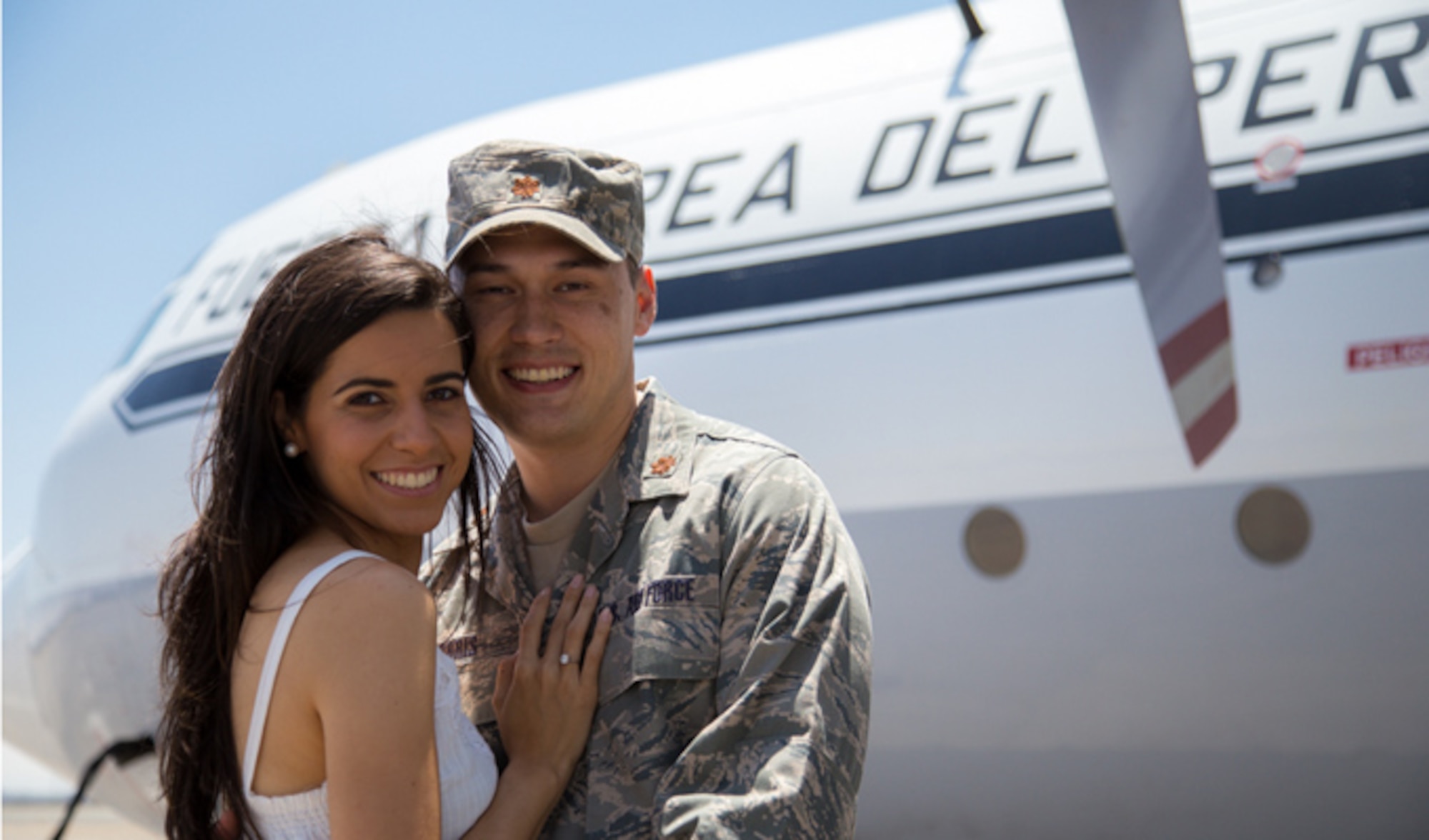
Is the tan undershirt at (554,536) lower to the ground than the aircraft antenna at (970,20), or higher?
lower

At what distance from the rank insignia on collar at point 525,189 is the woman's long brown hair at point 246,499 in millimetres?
293

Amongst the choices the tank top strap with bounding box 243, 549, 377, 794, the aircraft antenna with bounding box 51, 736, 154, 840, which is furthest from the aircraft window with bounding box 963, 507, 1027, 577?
the aircraft antenna with bounding box 51, 736, 154, 840

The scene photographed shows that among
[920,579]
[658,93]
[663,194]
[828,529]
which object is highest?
[658,93]

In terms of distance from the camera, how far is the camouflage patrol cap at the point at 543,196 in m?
2.59

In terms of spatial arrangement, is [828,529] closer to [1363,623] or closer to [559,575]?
[559,575]

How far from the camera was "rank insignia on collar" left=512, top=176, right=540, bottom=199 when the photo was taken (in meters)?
2.64

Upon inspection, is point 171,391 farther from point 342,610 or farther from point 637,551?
point 342,610

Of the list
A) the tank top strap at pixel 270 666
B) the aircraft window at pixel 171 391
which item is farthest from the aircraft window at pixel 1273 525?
the aircraft window at pixel 171 391

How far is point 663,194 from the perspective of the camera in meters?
5.95

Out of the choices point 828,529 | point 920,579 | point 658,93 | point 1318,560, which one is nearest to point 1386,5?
point 1318,560

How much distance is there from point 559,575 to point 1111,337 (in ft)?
9.73

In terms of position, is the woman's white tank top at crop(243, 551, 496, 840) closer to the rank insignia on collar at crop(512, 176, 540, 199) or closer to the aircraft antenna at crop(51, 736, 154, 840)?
the rank insignia on collar at crop(512, 176, 540, 199)

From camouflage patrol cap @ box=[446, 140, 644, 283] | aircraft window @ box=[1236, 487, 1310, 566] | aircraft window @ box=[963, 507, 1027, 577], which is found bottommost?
aircraft window @ box=[963, 507, 1027, 577]

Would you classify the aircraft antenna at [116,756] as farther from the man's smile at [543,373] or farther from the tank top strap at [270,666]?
the tank top strap at [270,666]
